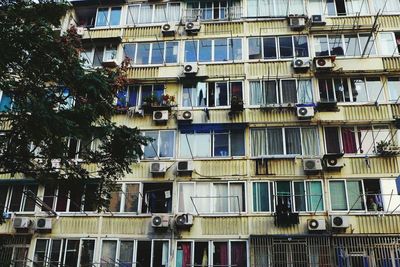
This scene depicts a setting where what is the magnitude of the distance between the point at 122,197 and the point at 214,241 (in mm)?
4164

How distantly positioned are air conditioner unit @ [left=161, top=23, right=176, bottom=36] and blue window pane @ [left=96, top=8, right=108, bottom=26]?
3.26 metres

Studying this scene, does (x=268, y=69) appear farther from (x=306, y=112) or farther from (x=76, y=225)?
(x=76, y=225)

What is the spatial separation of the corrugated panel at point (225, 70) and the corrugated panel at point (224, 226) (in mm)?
6414

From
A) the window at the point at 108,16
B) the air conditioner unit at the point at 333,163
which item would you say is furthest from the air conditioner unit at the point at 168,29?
the air conditioner unit at the point at 333,163

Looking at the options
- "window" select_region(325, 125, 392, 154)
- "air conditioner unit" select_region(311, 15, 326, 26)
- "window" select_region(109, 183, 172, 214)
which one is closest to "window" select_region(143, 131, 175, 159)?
"window" select_region(109, 183, 172, 214)

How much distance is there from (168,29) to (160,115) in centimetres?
466

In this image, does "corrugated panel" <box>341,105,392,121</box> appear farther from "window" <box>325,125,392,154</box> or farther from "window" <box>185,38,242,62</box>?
"window" <box>185,38,242,62</box>

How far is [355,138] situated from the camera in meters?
17.8

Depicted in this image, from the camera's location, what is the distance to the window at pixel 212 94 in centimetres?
1909

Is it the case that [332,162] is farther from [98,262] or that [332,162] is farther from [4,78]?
[4,78]

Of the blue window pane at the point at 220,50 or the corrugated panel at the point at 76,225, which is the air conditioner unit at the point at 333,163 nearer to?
the blue window pane at the point at 220,50

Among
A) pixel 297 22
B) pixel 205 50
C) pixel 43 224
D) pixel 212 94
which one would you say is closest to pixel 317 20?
pixel 297 22

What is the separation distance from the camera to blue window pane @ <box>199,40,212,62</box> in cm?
2006

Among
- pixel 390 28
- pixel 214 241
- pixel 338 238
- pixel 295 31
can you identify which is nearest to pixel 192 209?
pixel 214 241
